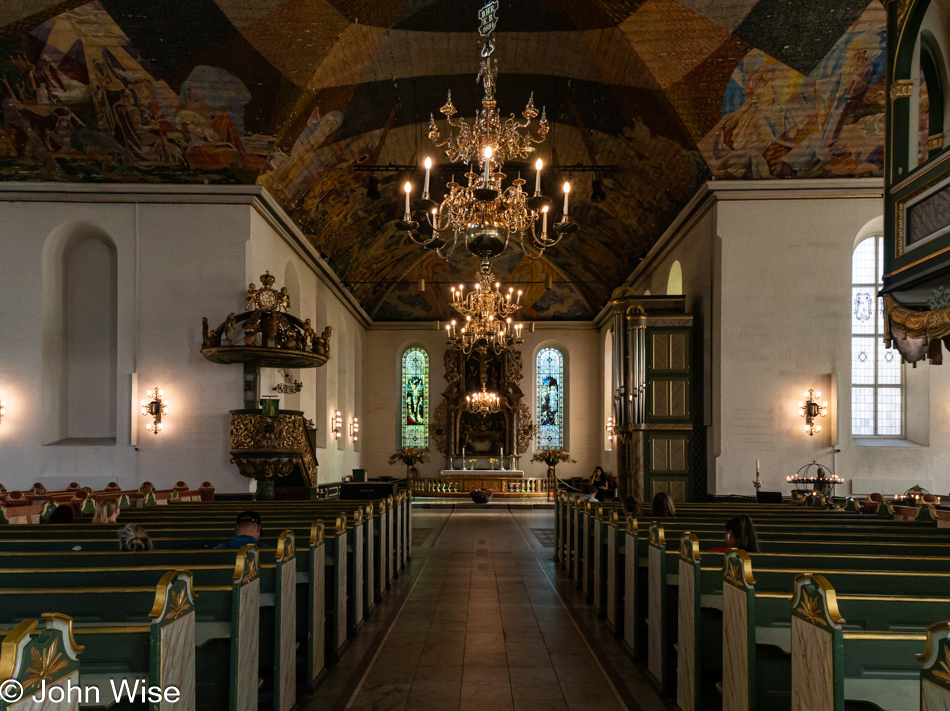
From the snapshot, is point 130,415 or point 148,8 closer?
point 148,8

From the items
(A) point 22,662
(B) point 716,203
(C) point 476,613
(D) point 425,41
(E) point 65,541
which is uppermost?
(D) point 425,41

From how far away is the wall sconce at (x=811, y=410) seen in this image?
12.9 m

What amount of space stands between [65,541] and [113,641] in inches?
120

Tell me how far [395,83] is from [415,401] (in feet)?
47.7

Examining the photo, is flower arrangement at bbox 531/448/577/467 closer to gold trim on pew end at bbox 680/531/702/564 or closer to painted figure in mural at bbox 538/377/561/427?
painted figure in mural at bbox 538/377/561/427

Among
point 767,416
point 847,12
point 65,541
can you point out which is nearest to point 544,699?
point 65,541

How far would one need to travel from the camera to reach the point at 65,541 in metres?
5.52

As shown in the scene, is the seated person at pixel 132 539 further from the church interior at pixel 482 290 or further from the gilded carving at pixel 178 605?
the gilded carving at pixel 178 605

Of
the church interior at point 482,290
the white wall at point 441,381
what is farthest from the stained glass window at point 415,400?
the church interior at point 482,290

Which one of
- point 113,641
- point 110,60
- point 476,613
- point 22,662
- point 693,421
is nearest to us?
point 22,662

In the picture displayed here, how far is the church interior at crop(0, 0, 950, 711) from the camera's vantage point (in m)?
6.17

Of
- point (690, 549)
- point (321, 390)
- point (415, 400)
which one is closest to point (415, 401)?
point (415, 400)

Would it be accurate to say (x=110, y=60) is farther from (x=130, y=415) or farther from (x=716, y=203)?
(x=716, y=203)

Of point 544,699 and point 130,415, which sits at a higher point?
point 130,415
